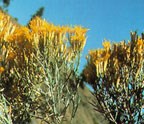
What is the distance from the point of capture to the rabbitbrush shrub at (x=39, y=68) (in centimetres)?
978

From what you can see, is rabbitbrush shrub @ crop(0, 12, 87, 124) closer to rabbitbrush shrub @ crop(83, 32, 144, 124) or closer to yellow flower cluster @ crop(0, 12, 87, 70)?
yellow flower cluster @ crop(0, 12, 87, 70)

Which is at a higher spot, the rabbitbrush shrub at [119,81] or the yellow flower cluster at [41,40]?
the yellow flower cluster at [41,40]

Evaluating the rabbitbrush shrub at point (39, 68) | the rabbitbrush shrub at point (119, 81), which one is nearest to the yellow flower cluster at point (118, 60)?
the rabbitbrush shrub at point (119, 81)

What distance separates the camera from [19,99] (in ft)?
37.0

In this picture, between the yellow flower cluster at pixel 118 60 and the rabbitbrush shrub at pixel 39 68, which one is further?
the yellow flower cluster at pixel 118 60

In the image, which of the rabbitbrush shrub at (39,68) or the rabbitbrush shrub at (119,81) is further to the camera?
the rabbitbrush shrub at (119,81)

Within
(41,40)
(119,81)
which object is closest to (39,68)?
(41,40)

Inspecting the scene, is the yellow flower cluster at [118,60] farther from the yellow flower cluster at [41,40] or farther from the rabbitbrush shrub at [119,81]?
the yellow flower cluster at [41,40]

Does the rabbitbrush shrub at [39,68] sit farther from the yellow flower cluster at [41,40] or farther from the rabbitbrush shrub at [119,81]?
the rabbitbrush shrub at [119,81]

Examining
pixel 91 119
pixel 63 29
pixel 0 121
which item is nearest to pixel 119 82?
pixel 63 29

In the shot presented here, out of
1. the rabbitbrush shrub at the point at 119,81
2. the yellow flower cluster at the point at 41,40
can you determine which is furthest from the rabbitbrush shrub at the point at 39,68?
the rabbitbrush shrub at the point at 119,81

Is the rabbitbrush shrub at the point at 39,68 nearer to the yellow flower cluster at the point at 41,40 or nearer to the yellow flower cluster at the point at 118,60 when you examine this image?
the yellow flower cluster at the point at 41,40

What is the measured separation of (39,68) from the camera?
1043 centimetres

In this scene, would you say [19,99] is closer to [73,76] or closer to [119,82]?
[73,76]
